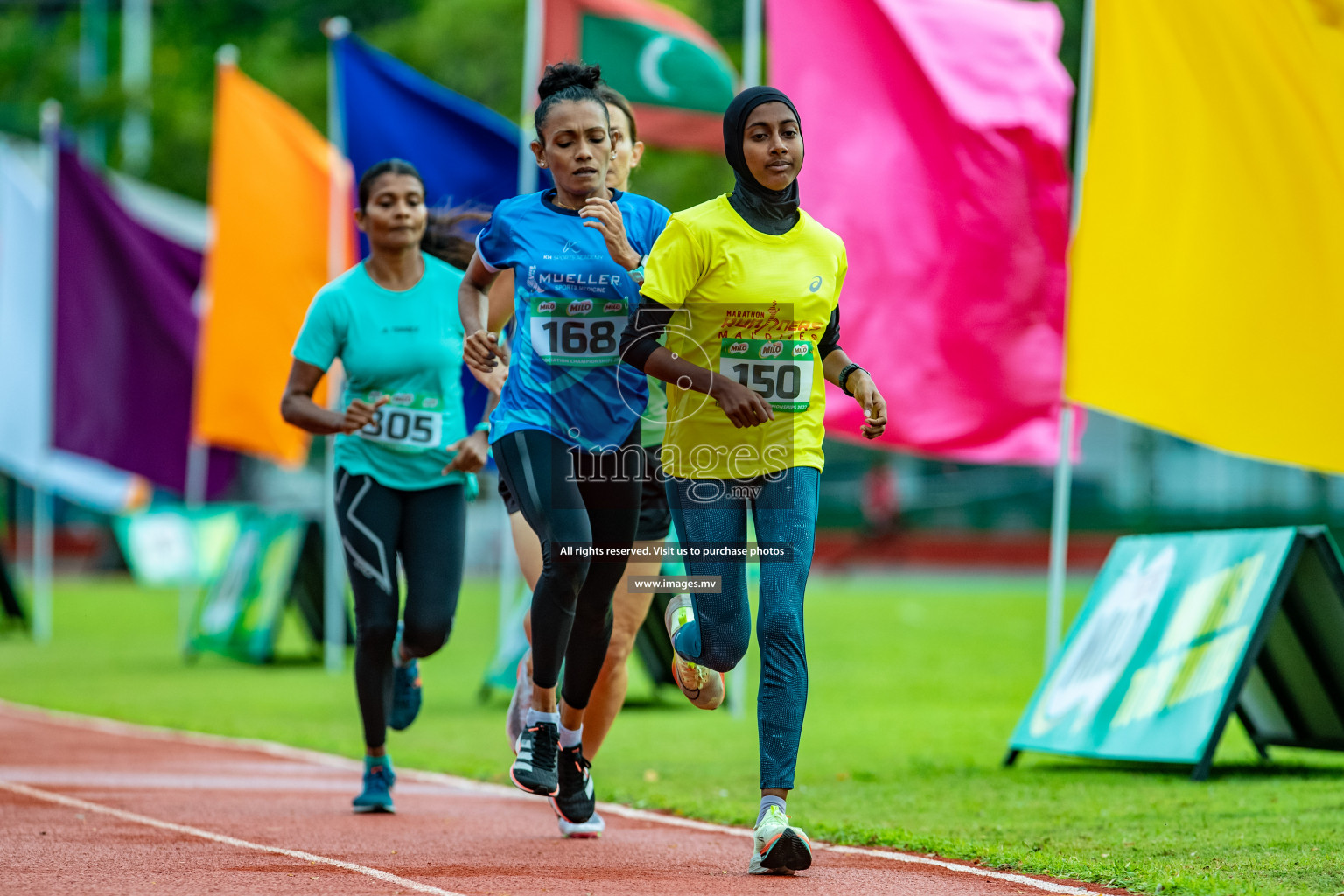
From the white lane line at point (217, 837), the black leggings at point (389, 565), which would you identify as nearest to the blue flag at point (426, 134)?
the black leggings at point (389, 565)

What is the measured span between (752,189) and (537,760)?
2179 millimetres

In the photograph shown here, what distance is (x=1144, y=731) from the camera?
7859mm

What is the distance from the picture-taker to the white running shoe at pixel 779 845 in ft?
16.9

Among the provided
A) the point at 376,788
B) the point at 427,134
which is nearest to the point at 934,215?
the point at 376,788

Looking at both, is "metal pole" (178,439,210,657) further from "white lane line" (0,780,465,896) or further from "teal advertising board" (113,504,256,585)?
"white lane line" (0,780,465,896)

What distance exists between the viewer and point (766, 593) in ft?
17.6

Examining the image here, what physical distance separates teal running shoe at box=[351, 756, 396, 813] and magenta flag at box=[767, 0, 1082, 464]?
4227 mm

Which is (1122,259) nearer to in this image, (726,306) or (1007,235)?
(1007,235)

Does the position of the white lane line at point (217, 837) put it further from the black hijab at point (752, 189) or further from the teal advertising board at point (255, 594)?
the teal advertising board at point (255, 594)

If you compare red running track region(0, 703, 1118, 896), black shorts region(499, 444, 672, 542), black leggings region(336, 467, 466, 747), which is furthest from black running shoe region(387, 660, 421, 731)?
black shorts region(499, 444, 672, 542)

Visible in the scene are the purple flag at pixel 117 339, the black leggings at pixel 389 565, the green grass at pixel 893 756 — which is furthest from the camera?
the purple flag at pixel 117 339

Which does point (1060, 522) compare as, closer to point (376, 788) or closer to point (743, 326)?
point (376, 788)

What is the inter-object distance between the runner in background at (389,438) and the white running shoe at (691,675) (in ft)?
4.26

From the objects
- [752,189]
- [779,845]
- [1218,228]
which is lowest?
[779,845]
